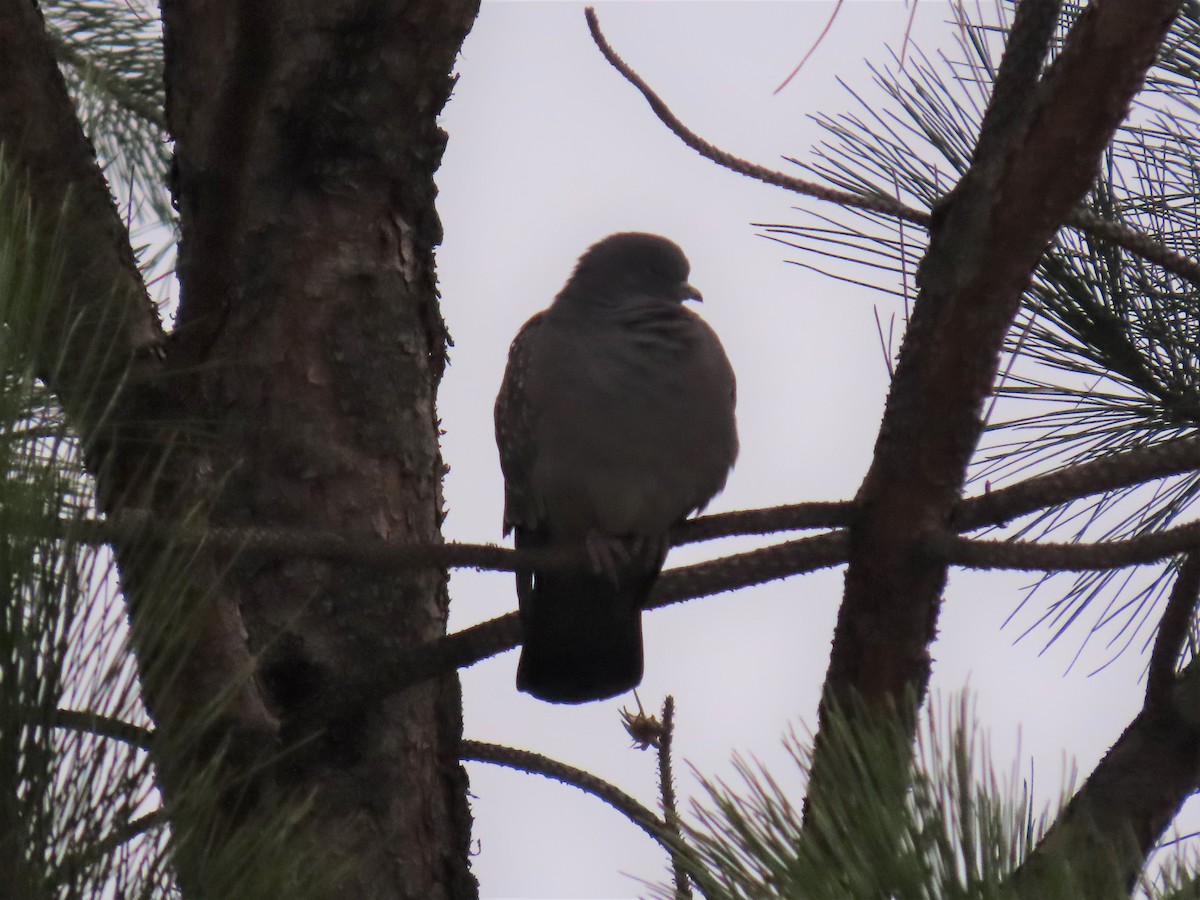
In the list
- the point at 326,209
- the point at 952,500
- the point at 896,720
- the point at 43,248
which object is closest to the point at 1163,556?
the point at 952,500

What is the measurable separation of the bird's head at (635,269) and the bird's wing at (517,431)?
8.2 inches

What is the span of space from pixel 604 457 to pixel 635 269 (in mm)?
696

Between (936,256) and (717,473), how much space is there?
146 cm

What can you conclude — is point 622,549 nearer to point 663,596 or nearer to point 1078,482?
point 663,596

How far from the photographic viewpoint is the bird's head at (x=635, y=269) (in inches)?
137

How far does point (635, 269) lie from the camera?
358cm

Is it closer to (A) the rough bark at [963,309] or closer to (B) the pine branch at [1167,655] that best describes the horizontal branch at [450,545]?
(A) the rough bark at [963,309]

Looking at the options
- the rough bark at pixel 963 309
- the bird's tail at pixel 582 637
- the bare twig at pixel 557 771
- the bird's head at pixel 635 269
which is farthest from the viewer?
the bird's head at pixel 635 269

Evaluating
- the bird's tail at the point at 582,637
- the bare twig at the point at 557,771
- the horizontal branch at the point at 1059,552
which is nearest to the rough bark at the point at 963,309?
the horizontal branch at the point at 1059,552

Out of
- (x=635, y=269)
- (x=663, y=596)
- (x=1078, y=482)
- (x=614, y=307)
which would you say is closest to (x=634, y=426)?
(x=614, y=307)

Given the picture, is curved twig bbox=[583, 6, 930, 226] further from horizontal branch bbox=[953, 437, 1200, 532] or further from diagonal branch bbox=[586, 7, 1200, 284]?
horizontal branch bbox=[953, 437, 1200, 532]

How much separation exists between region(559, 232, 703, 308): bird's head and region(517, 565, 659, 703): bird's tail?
2.21ft

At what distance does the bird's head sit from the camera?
3.48m

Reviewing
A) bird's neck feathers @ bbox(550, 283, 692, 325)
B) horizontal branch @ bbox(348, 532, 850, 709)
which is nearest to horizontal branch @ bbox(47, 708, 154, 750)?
horizontal branch @ bbox(348, 532, 850, 709)
